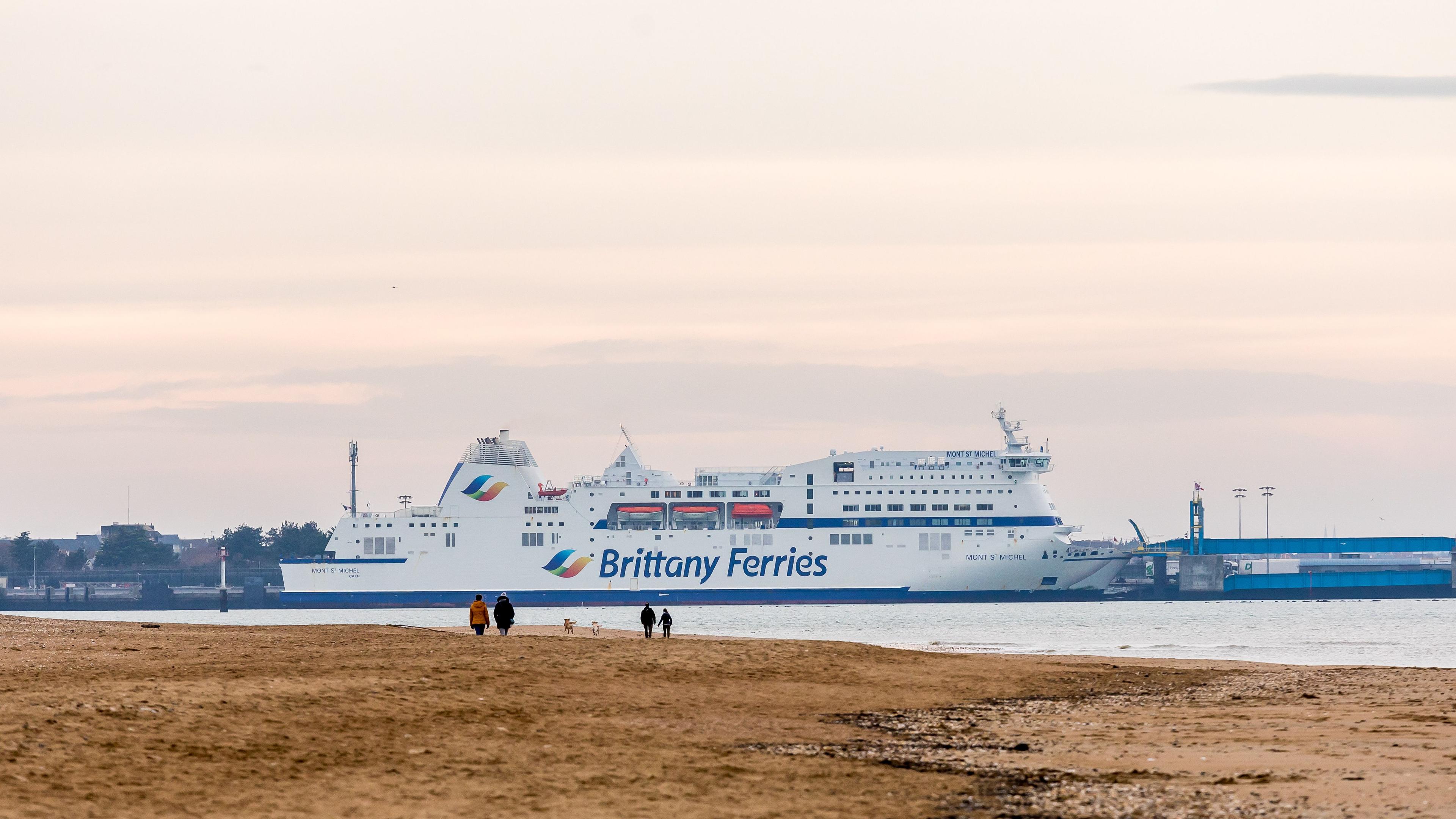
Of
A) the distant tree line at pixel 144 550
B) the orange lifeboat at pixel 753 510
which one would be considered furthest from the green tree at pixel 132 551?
the orange lifeboat at pixel 753 510

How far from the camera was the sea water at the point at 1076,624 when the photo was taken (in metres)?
40.4

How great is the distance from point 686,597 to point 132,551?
7789 cm

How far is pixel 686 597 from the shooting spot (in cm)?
8169

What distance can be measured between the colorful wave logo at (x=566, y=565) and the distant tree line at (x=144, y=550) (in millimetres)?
62951

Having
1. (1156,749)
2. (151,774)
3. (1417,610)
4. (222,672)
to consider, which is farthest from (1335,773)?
(1417,610)

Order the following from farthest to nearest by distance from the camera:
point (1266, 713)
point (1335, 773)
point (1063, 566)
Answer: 1. point (1063, 566)
2. point (1266, 713)
3. point (1335, 773)

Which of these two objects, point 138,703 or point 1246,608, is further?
point 1246,608

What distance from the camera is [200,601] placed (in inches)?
4198

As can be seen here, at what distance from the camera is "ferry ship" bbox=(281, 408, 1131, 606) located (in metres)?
81.4

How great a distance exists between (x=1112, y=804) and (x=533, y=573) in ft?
237

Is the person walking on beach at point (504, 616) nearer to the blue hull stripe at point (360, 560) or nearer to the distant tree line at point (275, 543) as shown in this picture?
the blue hull stripe at point (360, 560)

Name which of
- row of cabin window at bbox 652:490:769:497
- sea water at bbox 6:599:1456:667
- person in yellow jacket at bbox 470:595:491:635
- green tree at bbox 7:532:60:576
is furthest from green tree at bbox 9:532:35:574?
person in yellow jacket at bbox 470:595:491:635

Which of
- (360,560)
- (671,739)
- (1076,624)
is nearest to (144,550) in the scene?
(360,560)

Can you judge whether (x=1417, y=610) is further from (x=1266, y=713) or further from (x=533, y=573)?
(x=1266, y=713)
